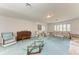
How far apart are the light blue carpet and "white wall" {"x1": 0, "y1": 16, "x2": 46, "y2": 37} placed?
394mm

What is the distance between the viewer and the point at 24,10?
2.12m

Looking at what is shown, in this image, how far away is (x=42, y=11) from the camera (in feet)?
7.27

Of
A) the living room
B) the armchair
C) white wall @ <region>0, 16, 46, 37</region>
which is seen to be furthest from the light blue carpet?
white wall @ <region>0, 16, 46, 37</region>

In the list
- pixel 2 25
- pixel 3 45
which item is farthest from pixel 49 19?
pixel 3 45

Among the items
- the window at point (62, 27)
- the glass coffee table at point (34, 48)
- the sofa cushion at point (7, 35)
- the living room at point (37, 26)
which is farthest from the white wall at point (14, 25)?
the window at point (62, 27)

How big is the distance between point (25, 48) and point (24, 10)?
3.30 feet

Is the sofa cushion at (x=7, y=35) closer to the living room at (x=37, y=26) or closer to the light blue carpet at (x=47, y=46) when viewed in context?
the living room at (x=37, y=26)

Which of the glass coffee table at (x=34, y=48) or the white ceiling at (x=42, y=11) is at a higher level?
the white ceiling at (x=42, y=11)

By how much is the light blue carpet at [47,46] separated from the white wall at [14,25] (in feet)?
1.29

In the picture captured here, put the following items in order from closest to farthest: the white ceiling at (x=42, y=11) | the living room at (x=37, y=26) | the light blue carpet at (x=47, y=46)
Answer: the white ceiling at (x=42, y=11) → the living room at (x=37, y=26) → the light blue carpet at (x=47, y=46)

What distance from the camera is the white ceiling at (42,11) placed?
6.27ft

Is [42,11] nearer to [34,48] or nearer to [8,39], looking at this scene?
[34,48]

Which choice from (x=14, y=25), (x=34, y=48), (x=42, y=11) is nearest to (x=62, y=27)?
(x=42, y=11)

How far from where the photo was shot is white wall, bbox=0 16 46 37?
204 centimetres
